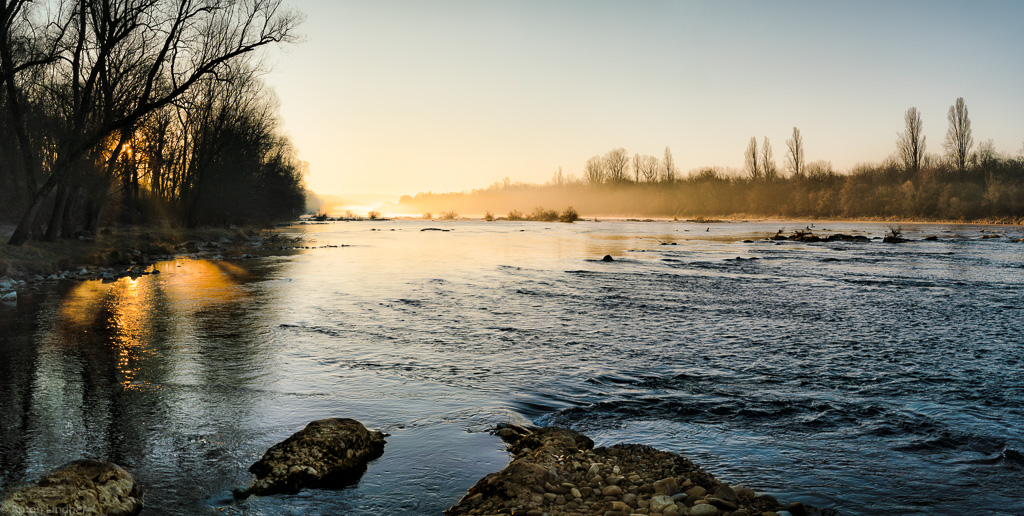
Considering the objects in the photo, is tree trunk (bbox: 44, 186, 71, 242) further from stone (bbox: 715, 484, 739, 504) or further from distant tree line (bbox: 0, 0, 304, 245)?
stone (bbox: 715, 484, 739, 504)

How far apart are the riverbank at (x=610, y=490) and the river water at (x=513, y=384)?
0.50 meters

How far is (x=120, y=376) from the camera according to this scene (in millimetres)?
8516

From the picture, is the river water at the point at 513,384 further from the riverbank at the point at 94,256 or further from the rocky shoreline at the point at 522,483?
the riverbank at the point at 94,256

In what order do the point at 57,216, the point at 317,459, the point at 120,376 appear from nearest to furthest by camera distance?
the point at 317,459 → the point at 120,376 → the point at 57,216

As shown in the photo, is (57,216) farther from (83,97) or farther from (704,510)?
(704,510)

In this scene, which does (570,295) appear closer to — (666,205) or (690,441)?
(690,441)

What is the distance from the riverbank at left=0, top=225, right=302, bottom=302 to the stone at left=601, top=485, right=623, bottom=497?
57.1ft

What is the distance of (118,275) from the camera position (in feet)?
71.3

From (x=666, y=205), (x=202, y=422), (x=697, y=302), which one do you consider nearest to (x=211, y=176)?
(x=697, y=302)

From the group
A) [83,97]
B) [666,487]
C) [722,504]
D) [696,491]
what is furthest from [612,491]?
[83,97]

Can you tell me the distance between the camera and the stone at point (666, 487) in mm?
4680

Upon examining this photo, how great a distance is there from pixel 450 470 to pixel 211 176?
4786 centimetres

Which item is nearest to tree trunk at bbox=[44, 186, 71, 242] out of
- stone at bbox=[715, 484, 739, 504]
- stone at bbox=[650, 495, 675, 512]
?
stone at bbox=[650, 495, 675, 512]

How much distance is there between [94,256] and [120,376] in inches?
754
